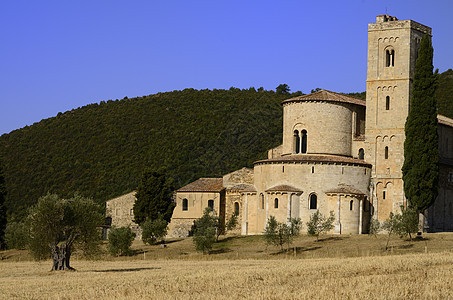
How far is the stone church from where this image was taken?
60.8 meters

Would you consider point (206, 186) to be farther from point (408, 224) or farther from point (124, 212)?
point (408, 224)

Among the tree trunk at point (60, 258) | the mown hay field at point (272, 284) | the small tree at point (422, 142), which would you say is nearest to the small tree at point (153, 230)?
the small tree at point (422, 142)

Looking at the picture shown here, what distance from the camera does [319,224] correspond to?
59.8 metres

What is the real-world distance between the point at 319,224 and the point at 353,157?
7.89 meters

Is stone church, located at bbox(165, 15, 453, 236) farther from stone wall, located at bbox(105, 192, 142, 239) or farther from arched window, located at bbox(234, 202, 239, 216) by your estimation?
stone wall, located at bbox(105, 192, 142, 239)

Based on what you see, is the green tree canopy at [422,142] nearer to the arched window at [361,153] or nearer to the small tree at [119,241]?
the arched window at [361,153]

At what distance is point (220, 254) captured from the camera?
54.2 m

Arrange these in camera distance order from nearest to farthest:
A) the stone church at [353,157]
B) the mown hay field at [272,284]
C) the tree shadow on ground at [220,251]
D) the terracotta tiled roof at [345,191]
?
the mown hay field at [272,284] < the tree shadow on ground at [220,251] < the terracotta tiled roof at [345,191] < the stone church at [353,157]

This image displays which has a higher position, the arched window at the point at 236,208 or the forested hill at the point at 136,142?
the forested hill at the point at 136,142

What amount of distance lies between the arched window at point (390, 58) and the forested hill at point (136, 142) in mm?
35014

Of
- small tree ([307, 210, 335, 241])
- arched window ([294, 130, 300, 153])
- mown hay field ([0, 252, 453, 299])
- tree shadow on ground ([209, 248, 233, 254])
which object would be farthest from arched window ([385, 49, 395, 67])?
mown hay field ([0, 252, 453, 299])

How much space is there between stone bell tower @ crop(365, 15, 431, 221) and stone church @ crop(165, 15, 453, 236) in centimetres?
8

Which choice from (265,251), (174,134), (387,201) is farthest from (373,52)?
(174,134)

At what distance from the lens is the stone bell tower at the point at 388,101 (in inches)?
2419
